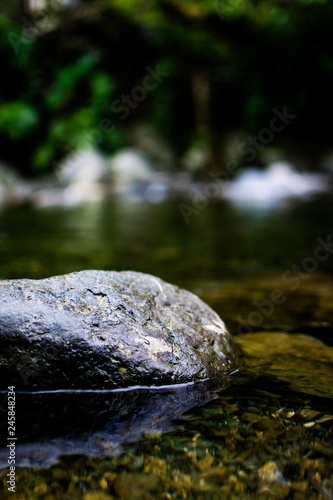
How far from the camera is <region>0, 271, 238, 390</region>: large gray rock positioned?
1.41 meters

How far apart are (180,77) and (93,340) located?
51.3 ft

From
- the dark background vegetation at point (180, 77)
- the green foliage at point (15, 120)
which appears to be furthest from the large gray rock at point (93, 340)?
the green foliage at point (15, 120)

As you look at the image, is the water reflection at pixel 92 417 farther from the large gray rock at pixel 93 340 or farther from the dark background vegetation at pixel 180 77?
the dark background vegetation at pixel 180 77

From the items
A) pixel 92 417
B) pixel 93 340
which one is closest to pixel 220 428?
pixel 92 417

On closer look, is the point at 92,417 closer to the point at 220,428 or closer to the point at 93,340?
the point at 93,340

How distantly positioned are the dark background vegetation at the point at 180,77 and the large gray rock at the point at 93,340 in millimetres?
12411

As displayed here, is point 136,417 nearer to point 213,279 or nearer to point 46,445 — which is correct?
point 46,445

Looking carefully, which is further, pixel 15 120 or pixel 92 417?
pixel 15 120

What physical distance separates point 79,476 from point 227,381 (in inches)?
26.5

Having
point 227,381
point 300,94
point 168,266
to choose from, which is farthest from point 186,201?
point 227,381

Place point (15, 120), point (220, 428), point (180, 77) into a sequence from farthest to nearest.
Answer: point (180, 77), point (15, 120), point (220, 428)

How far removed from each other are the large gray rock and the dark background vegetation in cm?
1241

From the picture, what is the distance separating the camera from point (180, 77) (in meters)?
15.5

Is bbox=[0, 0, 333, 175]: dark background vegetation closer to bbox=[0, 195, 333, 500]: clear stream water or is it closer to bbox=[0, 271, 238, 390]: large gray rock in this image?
bbox=[0, 195, 333, 500]: clear stream water
